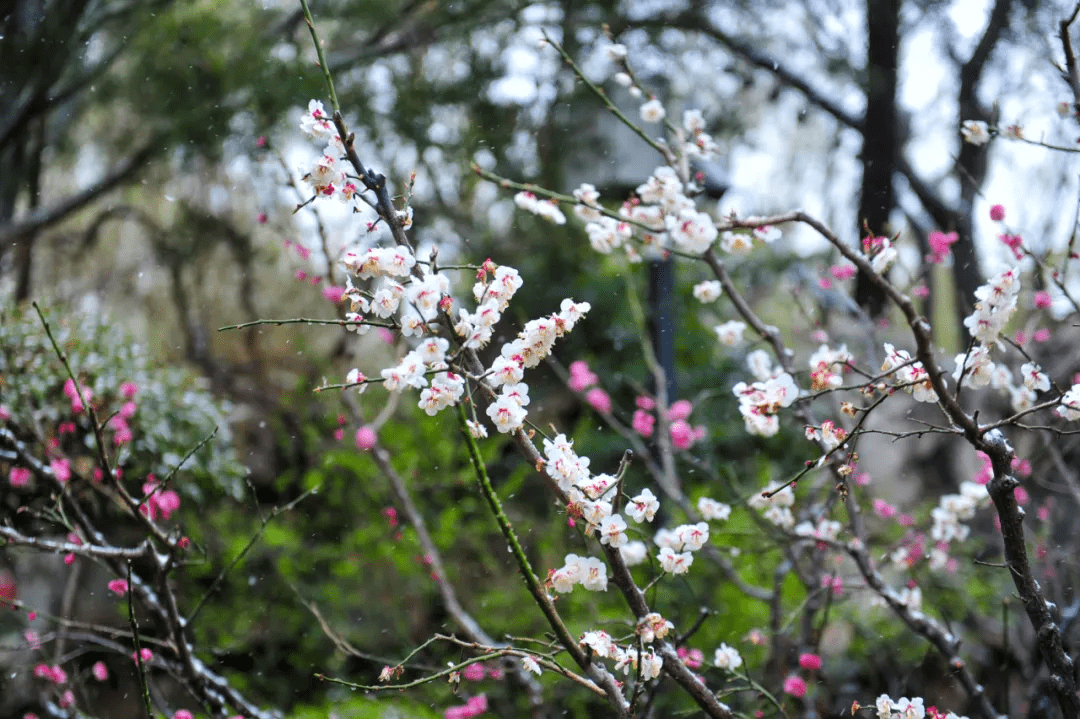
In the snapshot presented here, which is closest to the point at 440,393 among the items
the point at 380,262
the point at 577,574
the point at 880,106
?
the point at 380,262

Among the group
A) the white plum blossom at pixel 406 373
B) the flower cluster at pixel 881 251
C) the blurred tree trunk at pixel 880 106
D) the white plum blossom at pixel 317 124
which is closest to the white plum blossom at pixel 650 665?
the white plum blossom at pixel 406 373

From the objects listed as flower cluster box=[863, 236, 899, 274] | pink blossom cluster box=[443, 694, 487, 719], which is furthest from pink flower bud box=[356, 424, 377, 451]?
flower cluster box=[863, 236, 899, 274]

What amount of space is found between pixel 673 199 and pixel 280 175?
2.50 meters

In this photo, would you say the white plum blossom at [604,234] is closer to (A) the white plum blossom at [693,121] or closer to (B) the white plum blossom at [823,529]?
(A) the white plum blossom at [693,121]

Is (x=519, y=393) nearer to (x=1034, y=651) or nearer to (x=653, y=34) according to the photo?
(x=1034, y=651)

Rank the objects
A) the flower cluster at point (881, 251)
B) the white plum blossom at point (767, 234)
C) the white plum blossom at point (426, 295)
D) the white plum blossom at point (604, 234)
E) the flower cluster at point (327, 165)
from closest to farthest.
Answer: the white plum blossom at point (426, 295) → the flower cluster at point (327, 165) → the flower cluster at point (881, 251) → the white plum blossom at point (767, 234) → the white plum blossom at point (604, 234)

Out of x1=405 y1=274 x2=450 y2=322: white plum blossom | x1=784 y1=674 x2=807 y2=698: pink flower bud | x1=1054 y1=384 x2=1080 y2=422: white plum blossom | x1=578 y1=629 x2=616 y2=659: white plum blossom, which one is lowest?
x1=578 y1=629 x2=616 y2=659: white plum blossom

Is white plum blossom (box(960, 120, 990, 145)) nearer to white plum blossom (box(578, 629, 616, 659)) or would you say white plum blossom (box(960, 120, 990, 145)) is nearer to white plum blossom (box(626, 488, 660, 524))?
white plum blossom (box(626, 488, 660, 524))

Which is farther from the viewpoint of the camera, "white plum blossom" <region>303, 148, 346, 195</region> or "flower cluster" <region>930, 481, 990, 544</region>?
"flower cluster" <region>930, 481, 990, 544</region>

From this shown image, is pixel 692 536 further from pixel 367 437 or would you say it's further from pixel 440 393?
pixel 367 437

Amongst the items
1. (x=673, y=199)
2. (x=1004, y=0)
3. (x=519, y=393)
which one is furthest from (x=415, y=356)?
(x=1004, y=0)

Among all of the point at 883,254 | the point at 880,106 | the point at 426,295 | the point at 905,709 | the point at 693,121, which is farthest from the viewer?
the point at 880,106

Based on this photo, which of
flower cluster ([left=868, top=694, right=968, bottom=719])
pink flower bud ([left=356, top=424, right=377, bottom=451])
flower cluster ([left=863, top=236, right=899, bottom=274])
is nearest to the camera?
flower cluster ([left=868, top=694, right=968, bottom=719])

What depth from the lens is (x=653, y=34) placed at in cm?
300
